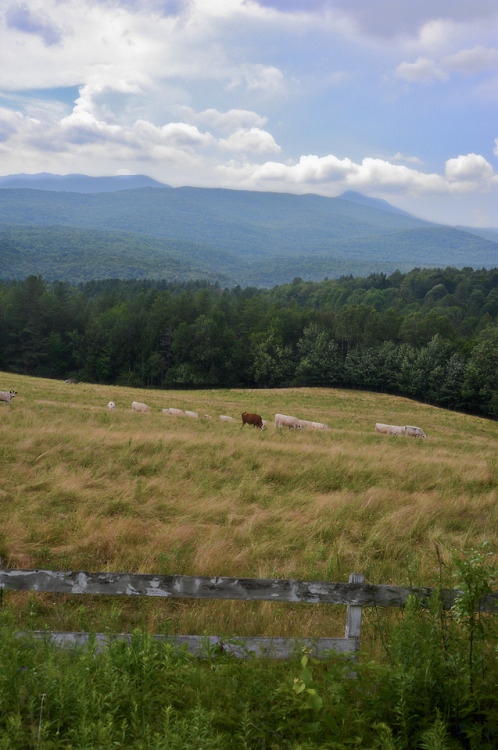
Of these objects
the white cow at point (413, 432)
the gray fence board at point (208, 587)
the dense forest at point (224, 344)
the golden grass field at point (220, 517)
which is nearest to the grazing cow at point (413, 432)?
the white cow at point (413, 432)

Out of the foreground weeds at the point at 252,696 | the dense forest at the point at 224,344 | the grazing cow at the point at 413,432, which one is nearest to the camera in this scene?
the foreground weeds at the point at 252,696

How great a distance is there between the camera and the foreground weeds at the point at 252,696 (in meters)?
3.31

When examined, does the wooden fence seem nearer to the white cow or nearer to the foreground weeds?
the foreground weeds

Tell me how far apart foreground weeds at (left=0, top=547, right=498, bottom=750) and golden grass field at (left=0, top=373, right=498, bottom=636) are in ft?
2.04

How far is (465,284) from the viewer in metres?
149

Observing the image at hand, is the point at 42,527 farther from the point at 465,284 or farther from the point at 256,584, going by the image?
the point at 465,284

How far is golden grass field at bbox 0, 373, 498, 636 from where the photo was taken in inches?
225

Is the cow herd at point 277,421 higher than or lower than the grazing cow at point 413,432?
higher

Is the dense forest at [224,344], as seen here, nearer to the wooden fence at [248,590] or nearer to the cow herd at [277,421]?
the cow herd at [277,421]

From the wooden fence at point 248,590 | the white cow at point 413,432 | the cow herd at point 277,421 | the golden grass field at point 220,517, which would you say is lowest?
the white cow at point 413,432

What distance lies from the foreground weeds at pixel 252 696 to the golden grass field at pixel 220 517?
24.5 inches

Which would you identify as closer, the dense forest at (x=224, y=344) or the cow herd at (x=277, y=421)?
the cow herd at (x=277, y=421)

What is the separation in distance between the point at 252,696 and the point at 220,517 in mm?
5256

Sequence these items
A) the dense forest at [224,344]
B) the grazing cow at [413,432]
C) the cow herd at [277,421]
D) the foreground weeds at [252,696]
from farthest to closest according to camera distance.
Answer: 1. the dense forest at [224,344]
2. the grazing cow at [413,432]
3. the cow herd at [277,421]
4. the foreground weeds at [252,696]
